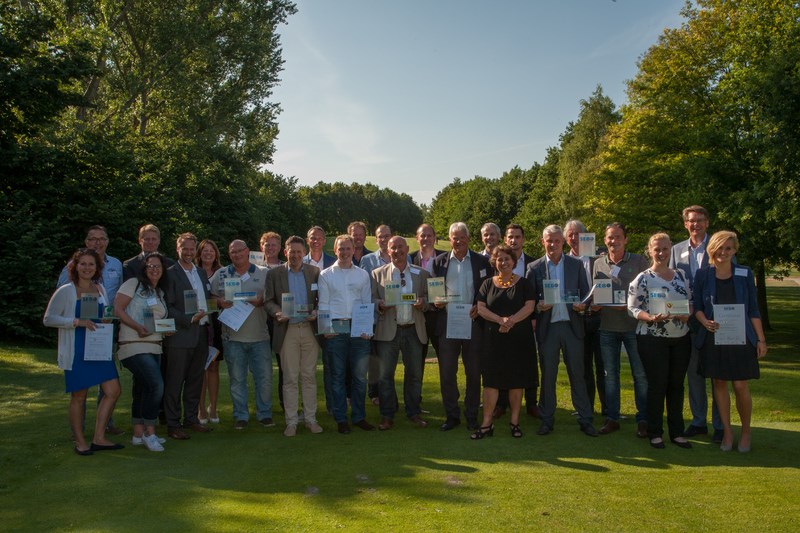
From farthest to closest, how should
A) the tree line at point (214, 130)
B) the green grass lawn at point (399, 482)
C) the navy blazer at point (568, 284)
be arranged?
the tree line at point (214, 130) → the navy blazer at point (568, 284) → the green grass lawn at point (399, 482)

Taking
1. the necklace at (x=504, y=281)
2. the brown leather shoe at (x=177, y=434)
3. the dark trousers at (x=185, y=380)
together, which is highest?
the necklace at (x=504, y=281)

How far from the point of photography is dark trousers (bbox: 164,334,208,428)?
6.65 meters

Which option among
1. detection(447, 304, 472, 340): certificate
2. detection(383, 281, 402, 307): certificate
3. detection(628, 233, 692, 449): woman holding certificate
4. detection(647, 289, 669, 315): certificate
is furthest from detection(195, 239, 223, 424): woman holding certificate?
detection(647, 289, 669, 315): certificate

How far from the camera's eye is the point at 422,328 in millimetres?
7078

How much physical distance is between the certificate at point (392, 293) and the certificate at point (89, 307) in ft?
9.62

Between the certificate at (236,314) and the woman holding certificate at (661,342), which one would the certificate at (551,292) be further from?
the certificate at (236,314)

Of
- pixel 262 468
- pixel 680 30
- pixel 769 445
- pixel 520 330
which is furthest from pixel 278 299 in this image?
pixel 680 30

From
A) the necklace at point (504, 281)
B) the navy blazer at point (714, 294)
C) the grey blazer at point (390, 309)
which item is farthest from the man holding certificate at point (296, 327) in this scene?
the navy blazer at point (714, 294)

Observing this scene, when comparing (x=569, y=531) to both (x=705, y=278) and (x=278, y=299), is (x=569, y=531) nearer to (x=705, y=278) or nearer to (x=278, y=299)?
(x=705, y=278)

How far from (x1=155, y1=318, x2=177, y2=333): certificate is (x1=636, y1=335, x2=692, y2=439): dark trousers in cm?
479

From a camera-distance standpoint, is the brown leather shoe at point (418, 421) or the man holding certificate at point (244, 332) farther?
the brown leather shoe at point (418, 421)

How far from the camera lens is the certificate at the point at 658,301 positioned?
592 cm

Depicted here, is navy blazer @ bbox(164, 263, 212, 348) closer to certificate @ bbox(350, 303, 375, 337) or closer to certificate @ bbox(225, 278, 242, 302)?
certificate @ bbox(225, 278, 242, 302)

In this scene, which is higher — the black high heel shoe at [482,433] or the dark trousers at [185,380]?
the dark trousers at [185,380]
